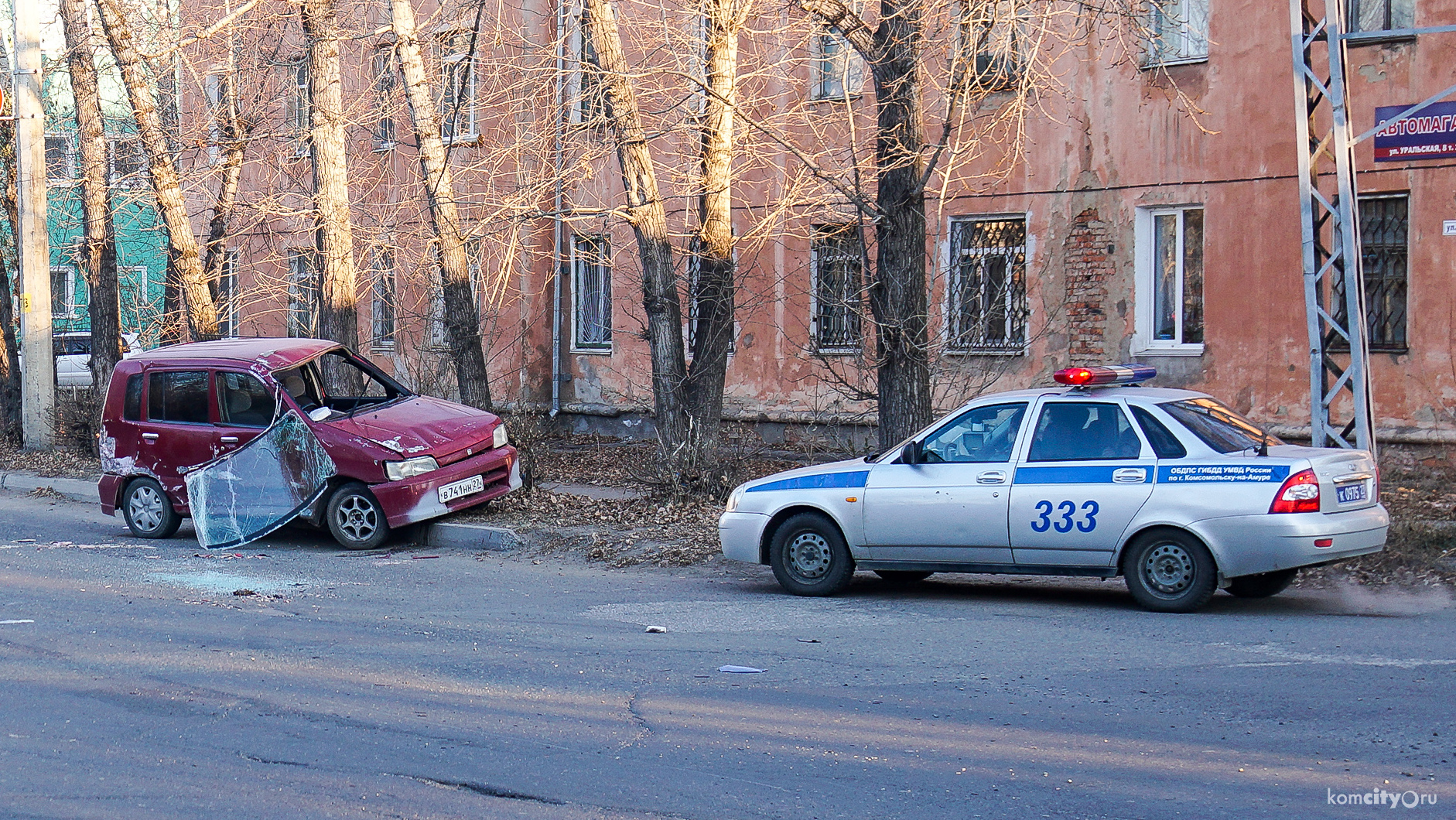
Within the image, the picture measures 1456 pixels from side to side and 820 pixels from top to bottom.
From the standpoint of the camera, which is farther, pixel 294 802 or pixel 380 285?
pixel 380 285

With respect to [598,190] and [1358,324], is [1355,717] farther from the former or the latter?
[598,190]

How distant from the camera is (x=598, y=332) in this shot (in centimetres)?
2250

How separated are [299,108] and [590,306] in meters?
5.44

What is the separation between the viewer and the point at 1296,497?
313 inches

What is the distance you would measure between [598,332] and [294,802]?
697 inches

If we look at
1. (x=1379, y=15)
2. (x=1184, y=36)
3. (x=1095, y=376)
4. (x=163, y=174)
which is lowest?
(x=1095, y=376)

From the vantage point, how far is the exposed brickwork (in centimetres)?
1709

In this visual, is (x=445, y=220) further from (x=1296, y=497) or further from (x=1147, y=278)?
(x=1296, y=497)

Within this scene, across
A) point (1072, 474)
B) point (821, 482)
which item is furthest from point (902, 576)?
point (1072, 474)

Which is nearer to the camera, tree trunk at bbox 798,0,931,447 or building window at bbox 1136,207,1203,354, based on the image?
tree trunk at bbox 798,0,931,447

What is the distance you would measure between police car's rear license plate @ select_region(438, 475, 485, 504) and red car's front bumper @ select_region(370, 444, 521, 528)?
0.03m

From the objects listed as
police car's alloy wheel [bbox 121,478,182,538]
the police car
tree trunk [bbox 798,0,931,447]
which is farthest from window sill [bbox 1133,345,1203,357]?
police car's alloy wheel [bbox 121,478,182,538]

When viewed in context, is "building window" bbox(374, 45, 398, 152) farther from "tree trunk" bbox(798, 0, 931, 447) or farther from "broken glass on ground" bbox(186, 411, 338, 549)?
"tree trunk" bbox(798, 0, 931, 447)

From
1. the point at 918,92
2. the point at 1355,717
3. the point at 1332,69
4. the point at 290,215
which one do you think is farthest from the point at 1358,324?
the point at 290,215
